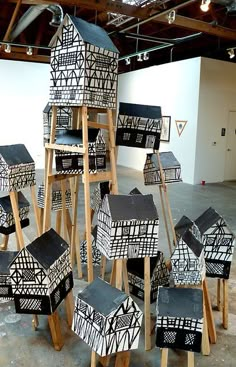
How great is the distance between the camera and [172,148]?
29.3ft

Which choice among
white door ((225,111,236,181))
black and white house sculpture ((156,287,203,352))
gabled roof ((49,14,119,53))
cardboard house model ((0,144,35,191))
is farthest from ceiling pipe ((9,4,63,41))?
black and white house sculpture ((156,287,203,352))

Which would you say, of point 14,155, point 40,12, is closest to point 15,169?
point 14,155

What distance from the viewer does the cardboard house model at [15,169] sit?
250cm

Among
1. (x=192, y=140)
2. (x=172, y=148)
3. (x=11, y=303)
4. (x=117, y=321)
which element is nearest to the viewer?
(x=117, y=321)

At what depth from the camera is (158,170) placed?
3.11 meters

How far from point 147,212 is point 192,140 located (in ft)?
21.9

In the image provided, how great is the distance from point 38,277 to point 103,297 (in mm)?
417

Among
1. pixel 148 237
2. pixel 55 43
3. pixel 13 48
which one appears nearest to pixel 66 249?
pixel 148 237

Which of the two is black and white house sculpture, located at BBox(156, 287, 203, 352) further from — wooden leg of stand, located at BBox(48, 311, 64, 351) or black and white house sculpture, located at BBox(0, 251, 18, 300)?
black and white house sculpture, located at BBox(0, 251, 18, 300)

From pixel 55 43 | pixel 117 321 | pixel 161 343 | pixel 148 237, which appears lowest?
pixel 161 343

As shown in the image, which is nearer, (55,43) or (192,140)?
(55,43)

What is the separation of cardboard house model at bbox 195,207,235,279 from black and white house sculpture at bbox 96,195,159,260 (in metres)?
0.53

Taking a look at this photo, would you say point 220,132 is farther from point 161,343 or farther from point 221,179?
point 161,343

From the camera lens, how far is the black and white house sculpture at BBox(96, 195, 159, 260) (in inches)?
74.1
